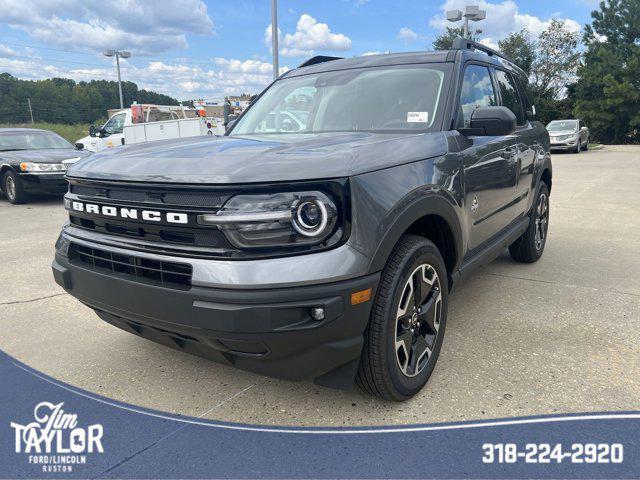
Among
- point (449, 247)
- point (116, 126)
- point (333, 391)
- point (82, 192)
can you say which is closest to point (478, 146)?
point (449, 247)

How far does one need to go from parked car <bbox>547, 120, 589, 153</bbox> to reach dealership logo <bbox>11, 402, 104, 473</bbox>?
78.2ft

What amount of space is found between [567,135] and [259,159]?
2395 cm

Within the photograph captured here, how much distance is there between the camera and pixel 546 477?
2125 millimetres

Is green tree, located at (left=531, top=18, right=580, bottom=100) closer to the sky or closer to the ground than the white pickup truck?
closer to the sky

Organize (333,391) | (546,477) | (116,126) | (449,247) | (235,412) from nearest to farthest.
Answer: (546,477)
(235,412)
(333,391)
(449,247)
(116,126)

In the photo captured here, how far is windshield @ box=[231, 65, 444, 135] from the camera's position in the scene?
3.24 m

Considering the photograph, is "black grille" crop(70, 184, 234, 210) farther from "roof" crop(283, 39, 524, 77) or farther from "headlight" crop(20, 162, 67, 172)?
"headlight" crop(20, 162, 67, 172)

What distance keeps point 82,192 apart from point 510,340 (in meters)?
2.74

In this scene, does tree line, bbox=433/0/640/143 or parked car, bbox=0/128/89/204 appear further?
tree line, bbox=433/0/640/143

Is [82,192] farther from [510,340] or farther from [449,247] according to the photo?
[510,340]

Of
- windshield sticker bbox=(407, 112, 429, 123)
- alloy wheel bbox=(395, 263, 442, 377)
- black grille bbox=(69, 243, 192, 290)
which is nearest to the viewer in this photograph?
black grille bbox=(69, 243, 192, 290)

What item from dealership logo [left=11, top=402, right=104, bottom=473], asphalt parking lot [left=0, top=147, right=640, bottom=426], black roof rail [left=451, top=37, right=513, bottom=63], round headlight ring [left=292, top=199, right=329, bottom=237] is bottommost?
dealership logo [left=11, top=402, right=104, bottom=473]

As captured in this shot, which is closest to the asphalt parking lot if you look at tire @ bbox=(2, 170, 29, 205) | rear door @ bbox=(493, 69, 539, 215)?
rear door @ bbox=(493, 69, 539, 215)

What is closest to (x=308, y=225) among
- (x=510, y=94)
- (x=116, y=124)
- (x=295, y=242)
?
(x=295, y=242)
